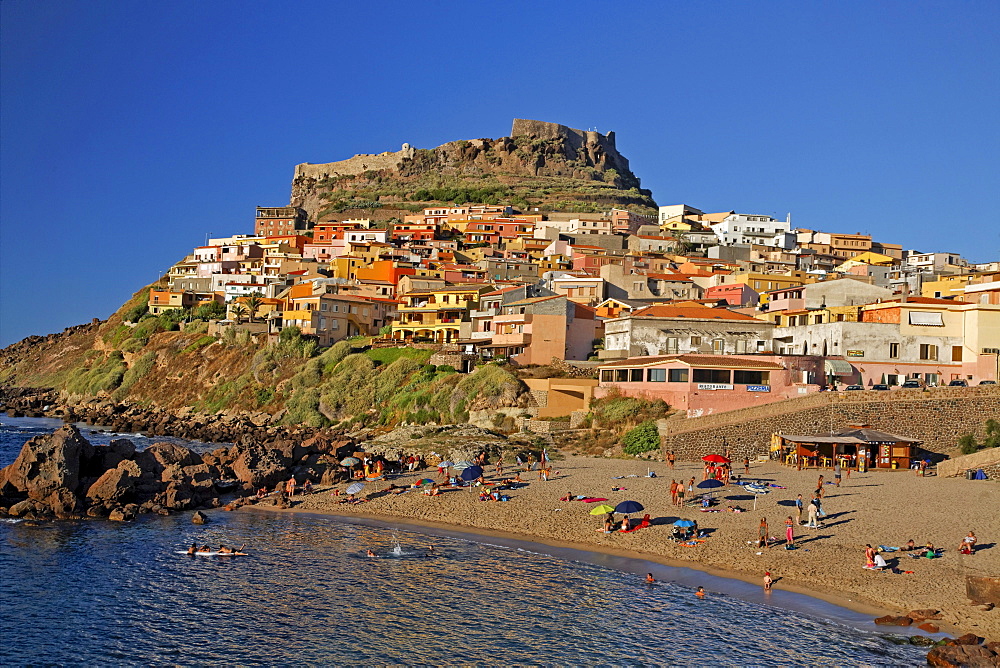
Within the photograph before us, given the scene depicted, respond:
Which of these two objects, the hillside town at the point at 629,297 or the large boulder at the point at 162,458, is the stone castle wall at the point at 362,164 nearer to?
the hillside town at the point at 629,297

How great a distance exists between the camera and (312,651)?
1834 centimetres

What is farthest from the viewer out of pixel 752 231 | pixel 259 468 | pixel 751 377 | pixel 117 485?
pixel 752 231

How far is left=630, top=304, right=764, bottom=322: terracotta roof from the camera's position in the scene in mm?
49906

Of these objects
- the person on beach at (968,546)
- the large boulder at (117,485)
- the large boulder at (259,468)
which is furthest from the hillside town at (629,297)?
the large boulder at (117,485)

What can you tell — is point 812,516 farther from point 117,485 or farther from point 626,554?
point 117,485

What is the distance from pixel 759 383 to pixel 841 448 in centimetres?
678

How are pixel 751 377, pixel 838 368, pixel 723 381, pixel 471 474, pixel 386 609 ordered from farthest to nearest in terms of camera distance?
1. pixel 838 368
2. pixel 751 377
3. pixel 723 381
4. pixel 471 474
5. pixel 386 609

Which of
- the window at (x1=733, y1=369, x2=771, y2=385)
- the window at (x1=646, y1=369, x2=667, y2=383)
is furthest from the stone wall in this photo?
Result: the window at (x1=646, y1=369, x2=667, y2=383)

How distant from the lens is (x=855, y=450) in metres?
33.6

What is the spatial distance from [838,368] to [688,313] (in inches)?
423

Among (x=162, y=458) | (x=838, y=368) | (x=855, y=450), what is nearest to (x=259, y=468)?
(x=162, y=458)

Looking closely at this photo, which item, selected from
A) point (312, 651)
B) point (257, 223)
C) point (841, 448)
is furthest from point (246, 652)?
point (257, 223)

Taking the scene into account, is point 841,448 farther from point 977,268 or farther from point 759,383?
point 977,268

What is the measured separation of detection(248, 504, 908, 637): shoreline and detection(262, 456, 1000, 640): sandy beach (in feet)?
0.21
